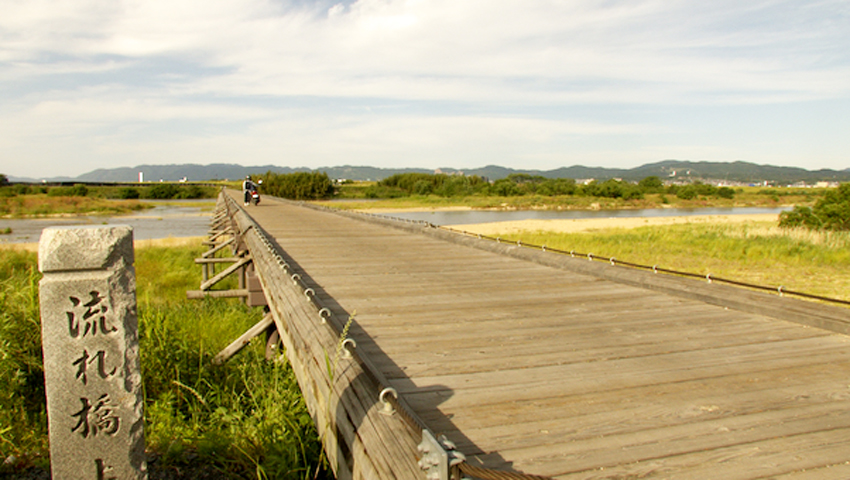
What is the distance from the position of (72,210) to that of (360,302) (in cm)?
5610

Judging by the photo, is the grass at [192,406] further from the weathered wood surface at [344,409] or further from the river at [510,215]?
the river at [510,215]

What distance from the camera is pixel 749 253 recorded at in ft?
51.3

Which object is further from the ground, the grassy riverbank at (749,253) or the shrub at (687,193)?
the shrub at (687,193)

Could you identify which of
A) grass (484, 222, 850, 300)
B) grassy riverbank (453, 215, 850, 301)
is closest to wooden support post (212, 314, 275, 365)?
grassy riverbank (453, 215, 850, 301)

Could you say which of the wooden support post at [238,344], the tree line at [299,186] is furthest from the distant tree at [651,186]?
the wooden support post at [238,344]

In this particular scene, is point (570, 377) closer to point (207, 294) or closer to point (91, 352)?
point (91, 352)

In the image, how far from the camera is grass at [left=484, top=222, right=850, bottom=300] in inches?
483

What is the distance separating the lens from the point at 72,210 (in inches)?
1967

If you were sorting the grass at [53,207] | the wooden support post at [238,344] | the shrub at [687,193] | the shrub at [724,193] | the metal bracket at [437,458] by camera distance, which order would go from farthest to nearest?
the shrub at [724,193] → the shrub at [687,193] → the grass at [53,207] → the wooden support post at [238,344] → the metal bracket at [437,458]

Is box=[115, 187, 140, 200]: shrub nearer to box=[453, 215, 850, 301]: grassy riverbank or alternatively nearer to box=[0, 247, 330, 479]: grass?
box=[453, 215, 850, 301]: grassy riverbank

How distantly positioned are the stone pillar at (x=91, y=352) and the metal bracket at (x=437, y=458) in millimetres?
1425

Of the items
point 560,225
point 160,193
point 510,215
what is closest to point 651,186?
point 510,215

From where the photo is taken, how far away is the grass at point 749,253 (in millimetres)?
12266

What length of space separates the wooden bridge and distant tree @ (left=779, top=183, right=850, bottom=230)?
2006 cm
